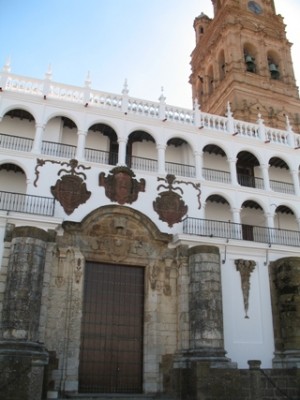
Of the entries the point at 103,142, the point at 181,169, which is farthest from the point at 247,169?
the point at 103,142

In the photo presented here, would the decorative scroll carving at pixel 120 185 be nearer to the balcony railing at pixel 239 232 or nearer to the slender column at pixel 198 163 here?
the balcony railing at pixel 239 232

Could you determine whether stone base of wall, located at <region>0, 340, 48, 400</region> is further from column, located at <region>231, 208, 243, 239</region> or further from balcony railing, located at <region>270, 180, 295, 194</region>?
balcony railing, located at <region>270, 180, 295, 194</region>

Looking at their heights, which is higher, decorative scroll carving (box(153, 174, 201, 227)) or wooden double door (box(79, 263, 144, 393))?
decorative scroll carving (box(153, 174, 201, 227))

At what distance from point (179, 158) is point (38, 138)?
686 centimetres

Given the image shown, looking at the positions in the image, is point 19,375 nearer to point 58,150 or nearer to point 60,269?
→ point 60,269

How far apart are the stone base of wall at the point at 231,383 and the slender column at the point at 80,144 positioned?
909 cm

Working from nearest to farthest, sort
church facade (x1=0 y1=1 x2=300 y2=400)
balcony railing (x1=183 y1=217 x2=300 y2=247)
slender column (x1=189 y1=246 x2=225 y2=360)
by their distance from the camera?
church facade (x1=0 y1=1 x2=300 y2=400), slender column (x1=189 y1=246 x2=225 y2=360), balcony railing (x1=183 y1=217 x2=300 y2=247)

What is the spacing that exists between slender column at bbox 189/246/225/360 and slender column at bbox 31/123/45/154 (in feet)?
24.1

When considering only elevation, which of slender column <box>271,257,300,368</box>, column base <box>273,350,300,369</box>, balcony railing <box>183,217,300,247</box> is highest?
balcony railing <box>183,217,300,247</box>

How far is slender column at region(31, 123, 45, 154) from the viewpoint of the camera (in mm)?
17469

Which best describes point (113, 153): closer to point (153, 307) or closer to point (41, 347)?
point (153, 307)

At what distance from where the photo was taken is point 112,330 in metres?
16.0

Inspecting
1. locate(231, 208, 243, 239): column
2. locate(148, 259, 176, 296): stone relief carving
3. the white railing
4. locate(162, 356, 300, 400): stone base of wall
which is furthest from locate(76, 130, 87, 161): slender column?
locate(162, 356, 300, 400): stone base of wall

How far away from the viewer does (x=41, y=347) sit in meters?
13.7
